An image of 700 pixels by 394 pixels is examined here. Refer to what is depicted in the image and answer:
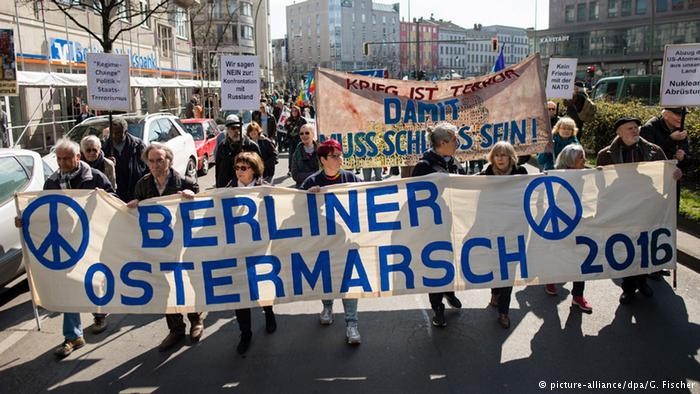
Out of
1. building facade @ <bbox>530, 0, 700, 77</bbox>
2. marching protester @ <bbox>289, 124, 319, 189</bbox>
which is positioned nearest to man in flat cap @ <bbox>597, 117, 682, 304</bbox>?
marching protester @ <bbox>289, 124, 319, 189</bbox>

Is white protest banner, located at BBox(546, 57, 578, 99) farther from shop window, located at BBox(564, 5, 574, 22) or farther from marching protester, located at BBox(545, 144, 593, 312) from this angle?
shop window, located at BBox(564, 5, 574, 22)

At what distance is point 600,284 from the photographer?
616 centimetres

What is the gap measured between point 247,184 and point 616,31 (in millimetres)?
72024

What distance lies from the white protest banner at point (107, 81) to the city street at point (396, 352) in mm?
2572

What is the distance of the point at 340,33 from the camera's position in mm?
148875

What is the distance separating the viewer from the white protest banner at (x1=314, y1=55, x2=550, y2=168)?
7.32 meters

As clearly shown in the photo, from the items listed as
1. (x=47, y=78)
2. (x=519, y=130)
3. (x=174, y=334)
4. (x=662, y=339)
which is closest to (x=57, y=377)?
(x=174, y=334)

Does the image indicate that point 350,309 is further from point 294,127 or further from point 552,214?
point 294,127

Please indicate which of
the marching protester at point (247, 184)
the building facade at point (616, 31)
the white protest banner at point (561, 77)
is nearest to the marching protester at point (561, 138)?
the white protest banner at point (561, 77)

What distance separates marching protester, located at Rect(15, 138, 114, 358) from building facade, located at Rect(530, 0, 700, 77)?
6104 cm

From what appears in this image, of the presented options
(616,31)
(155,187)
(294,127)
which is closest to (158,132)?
(294,127)

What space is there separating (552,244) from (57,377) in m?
3.99

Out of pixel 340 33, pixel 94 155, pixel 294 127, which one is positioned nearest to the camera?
pixel 94 155

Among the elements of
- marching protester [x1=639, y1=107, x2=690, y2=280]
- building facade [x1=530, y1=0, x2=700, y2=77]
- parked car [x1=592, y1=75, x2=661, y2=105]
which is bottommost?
marching protester [x1=639, y1=107, x2=690, y2=280]
